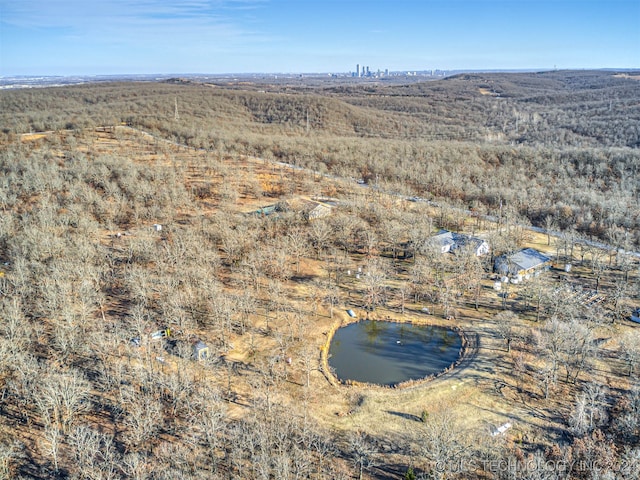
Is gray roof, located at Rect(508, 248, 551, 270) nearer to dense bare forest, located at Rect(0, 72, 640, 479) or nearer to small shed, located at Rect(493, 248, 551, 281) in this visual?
small shed, located at Rect(493, 248, 551, 281)

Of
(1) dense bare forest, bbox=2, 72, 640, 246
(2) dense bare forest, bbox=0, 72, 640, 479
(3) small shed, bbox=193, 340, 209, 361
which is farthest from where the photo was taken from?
(1) dense bare forest, bbox=2, 72, 640, 246

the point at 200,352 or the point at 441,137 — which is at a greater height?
the point at 441,137

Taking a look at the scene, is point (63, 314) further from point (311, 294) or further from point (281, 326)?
point (311, 294)

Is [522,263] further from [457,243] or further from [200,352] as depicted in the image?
[200,352]

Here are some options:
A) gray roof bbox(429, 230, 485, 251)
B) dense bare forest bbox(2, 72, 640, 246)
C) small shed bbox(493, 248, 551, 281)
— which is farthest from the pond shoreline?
dense bare forest bbox(2, 72, 640, 246)

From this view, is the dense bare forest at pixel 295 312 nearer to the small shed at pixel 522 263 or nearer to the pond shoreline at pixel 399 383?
the pond shoreline at pixel 399 383

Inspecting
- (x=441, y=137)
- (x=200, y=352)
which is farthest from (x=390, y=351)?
(x=441, y=137)
